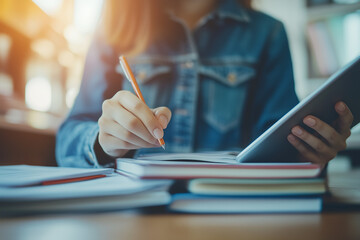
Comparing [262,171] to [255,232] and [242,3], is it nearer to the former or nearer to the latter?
[255,232]

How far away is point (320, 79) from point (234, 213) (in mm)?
1761

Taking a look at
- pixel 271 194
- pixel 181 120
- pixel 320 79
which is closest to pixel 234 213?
pixel 271 194

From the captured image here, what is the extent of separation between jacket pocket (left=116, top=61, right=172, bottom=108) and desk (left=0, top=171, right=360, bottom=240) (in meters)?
0.57

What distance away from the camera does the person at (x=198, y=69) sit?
2.57 ft

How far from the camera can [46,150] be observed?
156cm

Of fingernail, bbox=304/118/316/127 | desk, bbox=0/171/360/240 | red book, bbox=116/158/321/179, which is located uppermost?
fingernail, bbox=304/118/316/127

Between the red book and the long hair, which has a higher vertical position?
the long hair

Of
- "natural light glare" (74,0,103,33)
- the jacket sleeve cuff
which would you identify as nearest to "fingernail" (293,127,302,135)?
the jacket sleeve cuff

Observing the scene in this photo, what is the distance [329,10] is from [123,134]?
1.80 meters

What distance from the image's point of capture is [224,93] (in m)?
0.84

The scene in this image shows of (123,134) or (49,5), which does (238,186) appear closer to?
(123,134)

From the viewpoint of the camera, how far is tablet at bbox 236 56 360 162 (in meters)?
0.29

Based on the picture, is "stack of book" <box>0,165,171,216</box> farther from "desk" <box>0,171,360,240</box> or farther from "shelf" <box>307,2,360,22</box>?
"shelf" <box>307,2,360,22</box>

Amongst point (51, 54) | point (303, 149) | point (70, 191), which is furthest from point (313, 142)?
point (51, 54)
